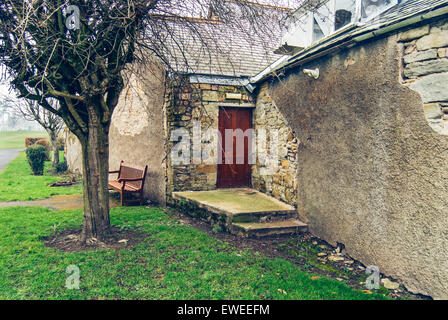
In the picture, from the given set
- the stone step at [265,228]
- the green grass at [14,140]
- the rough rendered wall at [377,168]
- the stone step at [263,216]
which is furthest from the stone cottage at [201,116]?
the green grass at [14,140]

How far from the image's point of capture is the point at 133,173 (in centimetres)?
845

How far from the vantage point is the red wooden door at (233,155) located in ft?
26.4

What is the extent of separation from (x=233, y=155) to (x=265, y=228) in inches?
118

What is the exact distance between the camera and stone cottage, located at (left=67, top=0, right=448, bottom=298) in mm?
3402

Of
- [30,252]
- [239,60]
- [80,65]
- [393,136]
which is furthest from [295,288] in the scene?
[239,60]

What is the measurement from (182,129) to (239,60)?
8.30ft

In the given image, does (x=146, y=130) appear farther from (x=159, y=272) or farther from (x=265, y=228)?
(x=159, y=272)

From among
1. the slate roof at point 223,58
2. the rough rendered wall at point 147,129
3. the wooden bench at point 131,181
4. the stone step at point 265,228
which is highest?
the slate roof at point 223,58

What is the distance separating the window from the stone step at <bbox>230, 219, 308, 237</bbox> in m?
3.38

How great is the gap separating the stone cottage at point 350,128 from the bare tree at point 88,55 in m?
0.99

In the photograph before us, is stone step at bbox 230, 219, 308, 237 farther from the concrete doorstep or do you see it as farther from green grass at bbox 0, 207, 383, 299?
green grass at bbox 0, 207, 383, 299

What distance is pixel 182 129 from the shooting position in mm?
7570

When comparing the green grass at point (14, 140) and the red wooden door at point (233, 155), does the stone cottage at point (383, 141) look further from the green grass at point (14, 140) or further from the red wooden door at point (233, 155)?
the green grass at point (14, 140)

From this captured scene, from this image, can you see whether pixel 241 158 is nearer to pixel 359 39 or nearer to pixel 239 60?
pixel 239 60
